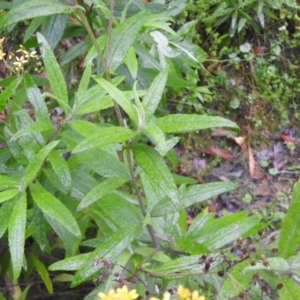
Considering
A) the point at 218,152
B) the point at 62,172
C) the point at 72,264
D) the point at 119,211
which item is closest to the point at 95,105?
the point at 62,172

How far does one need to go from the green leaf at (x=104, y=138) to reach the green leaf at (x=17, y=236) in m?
0.25

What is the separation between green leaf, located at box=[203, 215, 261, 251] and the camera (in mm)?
1229

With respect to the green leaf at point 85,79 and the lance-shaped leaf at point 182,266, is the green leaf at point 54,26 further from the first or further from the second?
the lance-shaped leaf at point 182,266

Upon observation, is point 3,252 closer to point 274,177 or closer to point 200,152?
point 200,152

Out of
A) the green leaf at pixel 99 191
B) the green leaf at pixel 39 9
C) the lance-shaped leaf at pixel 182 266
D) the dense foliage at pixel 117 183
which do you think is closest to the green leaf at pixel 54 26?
the dense foliage at pixel 117 183

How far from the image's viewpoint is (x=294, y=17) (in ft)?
9.51

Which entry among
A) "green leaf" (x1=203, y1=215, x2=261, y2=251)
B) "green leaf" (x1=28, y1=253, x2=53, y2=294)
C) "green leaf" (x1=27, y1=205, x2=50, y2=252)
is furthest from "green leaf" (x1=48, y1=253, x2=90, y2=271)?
"green leaf" (x1=28, y1=253, x2=53, y2=294)

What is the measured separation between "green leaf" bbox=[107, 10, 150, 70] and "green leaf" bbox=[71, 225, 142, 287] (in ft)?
1.35

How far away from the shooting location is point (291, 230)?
41.3 inches

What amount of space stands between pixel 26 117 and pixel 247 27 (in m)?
2.08

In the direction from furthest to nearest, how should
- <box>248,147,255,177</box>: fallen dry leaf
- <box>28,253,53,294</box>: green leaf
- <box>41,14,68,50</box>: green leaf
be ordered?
1. <box>248,147,255,177</box>: fallen dry leaf
2. <box>28,253,53,294</box>: green leaf
3. <box>41,14,68,50</box>: green leaf

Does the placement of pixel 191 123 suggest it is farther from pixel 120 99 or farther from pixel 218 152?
pixel 218 152

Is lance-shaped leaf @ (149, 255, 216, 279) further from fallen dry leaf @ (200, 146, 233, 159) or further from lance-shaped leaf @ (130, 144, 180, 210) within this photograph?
fallen dry leaf @ (200, 146, 233, 159)

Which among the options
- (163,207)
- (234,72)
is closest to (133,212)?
(163,207)
